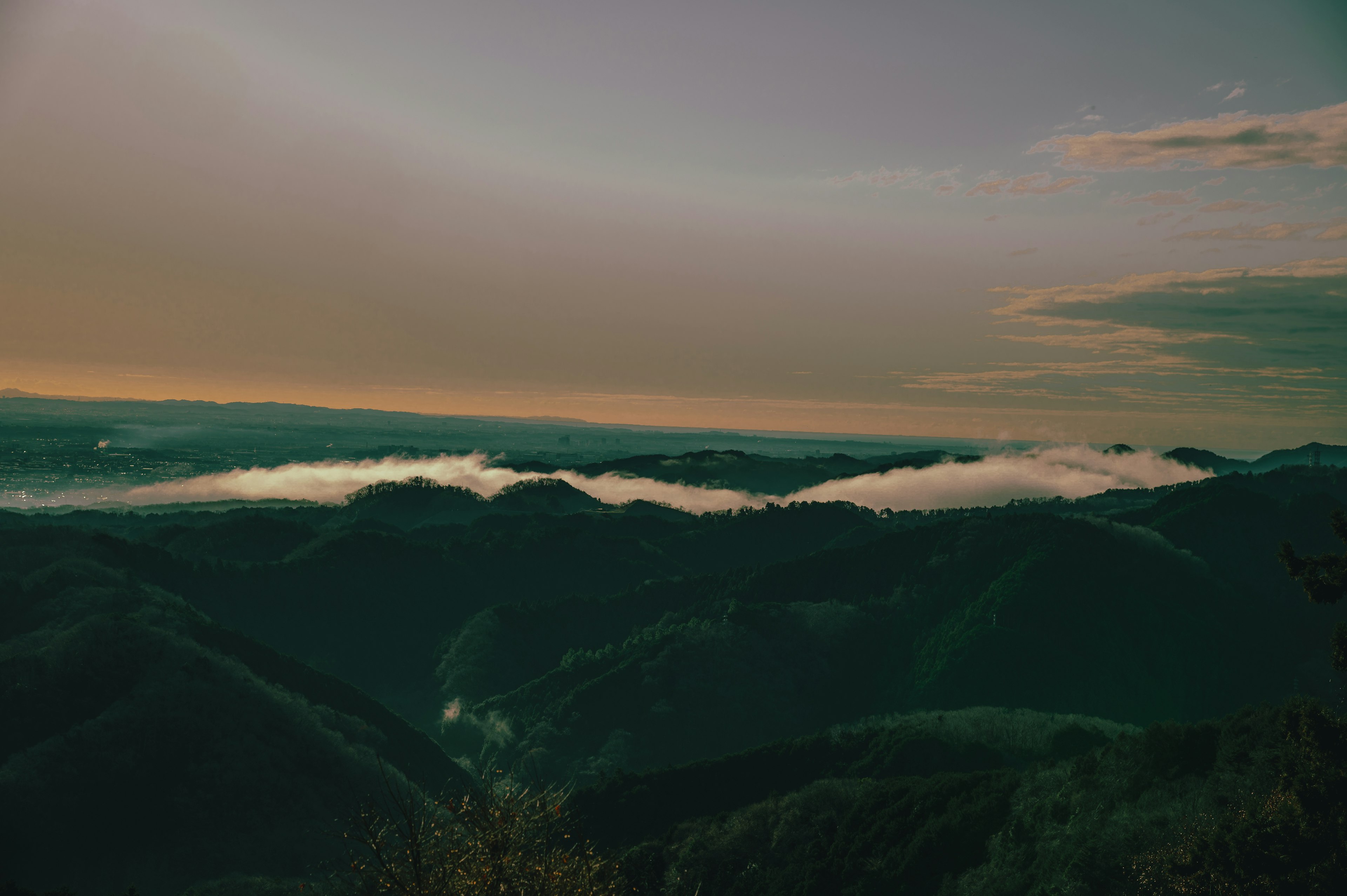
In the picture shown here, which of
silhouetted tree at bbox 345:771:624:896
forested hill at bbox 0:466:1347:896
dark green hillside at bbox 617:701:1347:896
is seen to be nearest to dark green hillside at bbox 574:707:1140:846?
forested hill at bbox 0:466:1347:896

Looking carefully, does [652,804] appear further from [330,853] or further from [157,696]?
[157,696]

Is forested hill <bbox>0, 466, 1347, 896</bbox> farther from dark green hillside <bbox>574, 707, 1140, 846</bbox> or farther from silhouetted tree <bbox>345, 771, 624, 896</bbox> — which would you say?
silhouetted tree <bbox>345, 771, 624, 896</bbox>

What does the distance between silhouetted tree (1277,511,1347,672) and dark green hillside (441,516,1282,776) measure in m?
123

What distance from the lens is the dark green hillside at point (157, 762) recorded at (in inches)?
3098

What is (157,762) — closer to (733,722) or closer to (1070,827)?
(1070,827)

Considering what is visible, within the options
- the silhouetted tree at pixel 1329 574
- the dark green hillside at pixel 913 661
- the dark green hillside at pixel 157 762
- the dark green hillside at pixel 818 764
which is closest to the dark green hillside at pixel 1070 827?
the dark green hillside at pixel 818 764

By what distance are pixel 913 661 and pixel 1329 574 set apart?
483 feet

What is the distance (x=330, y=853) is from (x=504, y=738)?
2940 inches

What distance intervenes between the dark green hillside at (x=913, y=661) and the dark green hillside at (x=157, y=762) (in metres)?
42.1

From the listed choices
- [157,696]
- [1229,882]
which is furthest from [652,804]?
[1229,882]

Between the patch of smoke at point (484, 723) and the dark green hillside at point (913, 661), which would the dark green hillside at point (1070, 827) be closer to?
the dark green hillside at point (913, 661)

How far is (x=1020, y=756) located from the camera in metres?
106

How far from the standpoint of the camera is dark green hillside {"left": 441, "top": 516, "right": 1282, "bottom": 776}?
152 metres

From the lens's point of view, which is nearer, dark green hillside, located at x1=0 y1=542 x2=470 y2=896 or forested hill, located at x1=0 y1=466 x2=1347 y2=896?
forested hill, located at x1=0 y1=466 x2=1347 y2=896
